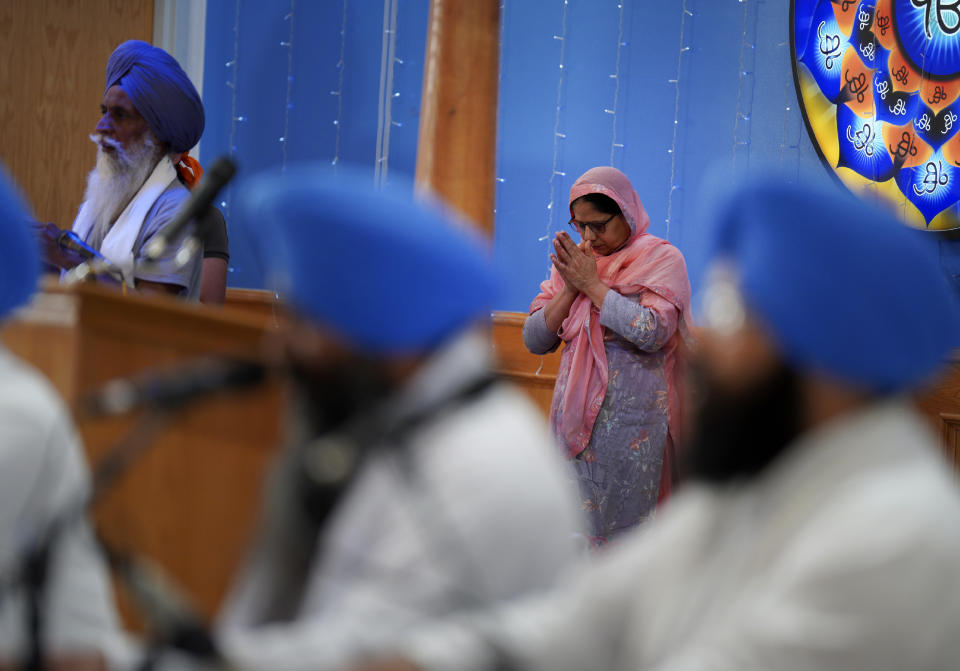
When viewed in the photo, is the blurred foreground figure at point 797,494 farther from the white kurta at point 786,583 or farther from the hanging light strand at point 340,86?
the hanging light strand at point 340,86

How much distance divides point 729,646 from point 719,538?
0.47ft

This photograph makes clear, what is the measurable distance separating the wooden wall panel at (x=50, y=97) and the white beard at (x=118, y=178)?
239 cm

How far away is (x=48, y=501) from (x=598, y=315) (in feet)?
8.01

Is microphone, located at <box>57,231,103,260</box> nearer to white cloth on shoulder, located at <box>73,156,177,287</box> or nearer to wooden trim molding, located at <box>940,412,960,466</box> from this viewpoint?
white cloth on shoulder, located at <box>73,156,177,287</box>

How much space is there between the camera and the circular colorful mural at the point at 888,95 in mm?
3891

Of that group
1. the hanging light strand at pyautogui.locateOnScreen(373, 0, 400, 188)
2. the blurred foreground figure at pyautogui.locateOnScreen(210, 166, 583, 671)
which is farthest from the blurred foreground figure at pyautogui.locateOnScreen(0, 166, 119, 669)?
the hanging light strand at pyautogui.locateOnScreen(373, 0, 400, 188)

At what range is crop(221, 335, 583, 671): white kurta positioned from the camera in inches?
44.3

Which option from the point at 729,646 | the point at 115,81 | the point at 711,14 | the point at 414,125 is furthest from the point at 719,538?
the point at 414,125

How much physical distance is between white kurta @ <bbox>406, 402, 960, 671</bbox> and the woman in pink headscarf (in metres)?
2.33

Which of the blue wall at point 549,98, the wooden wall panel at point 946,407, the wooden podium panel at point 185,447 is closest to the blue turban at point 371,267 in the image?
the wooden podium panel at point 185,447

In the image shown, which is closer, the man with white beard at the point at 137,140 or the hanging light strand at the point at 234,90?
the man with white beard at the point at 137,140

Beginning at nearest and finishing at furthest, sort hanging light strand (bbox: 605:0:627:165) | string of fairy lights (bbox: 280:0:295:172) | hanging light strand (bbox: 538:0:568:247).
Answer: hanging light strand (bbox: 605:0:627:165), hanging light strand (bbox: 538:0:568:247), string of fairy lights (bbox: 280:0:295:172)

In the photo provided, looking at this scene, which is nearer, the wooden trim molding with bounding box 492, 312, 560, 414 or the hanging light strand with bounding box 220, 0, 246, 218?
the wooden trim molding with bounding box 492, 312, 560, 414

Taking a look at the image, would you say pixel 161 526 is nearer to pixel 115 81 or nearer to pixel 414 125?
pixel 115 81
